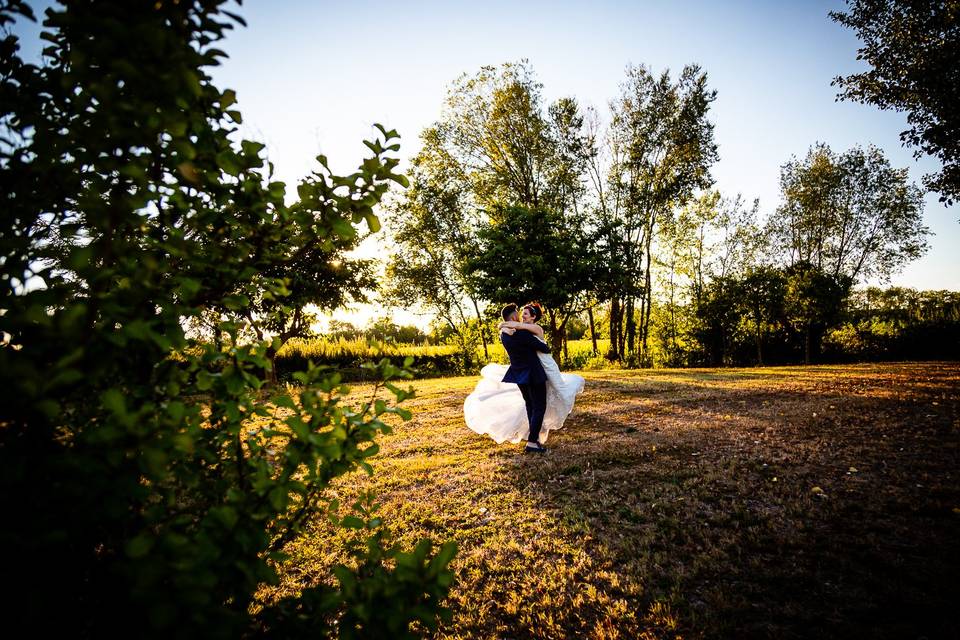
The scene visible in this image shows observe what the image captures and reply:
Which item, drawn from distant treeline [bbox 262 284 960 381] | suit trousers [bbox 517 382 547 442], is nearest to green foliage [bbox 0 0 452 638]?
suit trousers [bbox 517 382 547 442]

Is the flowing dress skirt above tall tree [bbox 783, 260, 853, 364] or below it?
below

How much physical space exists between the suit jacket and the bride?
13 centimetres

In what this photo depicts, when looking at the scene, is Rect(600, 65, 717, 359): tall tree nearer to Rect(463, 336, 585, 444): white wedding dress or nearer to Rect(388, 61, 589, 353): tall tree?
Rect(388, 61, 589, 353): tall tree

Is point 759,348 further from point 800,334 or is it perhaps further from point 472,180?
point 472,180

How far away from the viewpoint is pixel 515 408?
812cm

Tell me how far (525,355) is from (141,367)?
244 inches

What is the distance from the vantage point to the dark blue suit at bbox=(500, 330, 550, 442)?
711 cm

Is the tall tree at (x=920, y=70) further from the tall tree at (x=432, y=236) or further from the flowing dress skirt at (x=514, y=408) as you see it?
the tall tree at (x=432, y=236)

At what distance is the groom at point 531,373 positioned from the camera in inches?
280

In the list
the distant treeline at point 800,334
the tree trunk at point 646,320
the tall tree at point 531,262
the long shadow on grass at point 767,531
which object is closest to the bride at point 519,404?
the long shadow on grass at point 767,531

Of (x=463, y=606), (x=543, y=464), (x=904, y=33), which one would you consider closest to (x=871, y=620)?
(x=463, y=606)

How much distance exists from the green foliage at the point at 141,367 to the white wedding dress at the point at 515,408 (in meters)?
6.18

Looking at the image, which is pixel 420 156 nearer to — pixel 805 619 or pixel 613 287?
pixel 613 287

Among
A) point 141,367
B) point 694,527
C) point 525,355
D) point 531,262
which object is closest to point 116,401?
point 141,367
